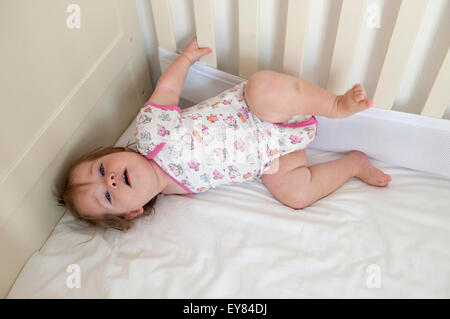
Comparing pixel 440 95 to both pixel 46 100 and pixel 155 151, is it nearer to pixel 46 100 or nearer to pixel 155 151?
pixel 155 151

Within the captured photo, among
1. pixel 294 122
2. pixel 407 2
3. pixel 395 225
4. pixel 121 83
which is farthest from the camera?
pixel 121 83

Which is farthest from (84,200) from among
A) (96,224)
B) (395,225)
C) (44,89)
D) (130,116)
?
(395,225)

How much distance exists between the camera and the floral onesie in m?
0.99

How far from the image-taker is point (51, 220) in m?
1.02

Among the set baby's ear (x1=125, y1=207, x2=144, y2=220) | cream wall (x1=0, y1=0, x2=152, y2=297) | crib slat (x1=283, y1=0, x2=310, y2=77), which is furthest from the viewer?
baby's ear (x1=125, y1=207, x2=144, y2=220)

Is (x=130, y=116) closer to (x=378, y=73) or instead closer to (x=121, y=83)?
(x=121, y=83)

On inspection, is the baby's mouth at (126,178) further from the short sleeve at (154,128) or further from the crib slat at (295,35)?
the crib slat at (295,35)

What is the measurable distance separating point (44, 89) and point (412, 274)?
3.05 feet

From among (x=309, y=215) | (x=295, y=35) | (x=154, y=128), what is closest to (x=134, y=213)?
(x=154, y=128)

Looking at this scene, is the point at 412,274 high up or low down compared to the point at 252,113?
down

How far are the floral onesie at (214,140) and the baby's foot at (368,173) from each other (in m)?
0.15

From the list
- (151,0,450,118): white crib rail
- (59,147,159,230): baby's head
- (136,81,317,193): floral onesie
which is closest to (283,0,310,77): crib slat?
(151,0,450,118): white crib rail

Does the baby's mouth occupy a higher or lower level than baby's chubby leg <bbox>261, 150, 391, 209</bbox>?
higher

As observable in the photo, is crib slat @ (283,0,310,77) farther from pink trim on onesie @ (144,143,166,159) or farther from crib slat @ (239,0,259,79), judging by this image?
pink trim on onesie @ (144,143,166,159)
